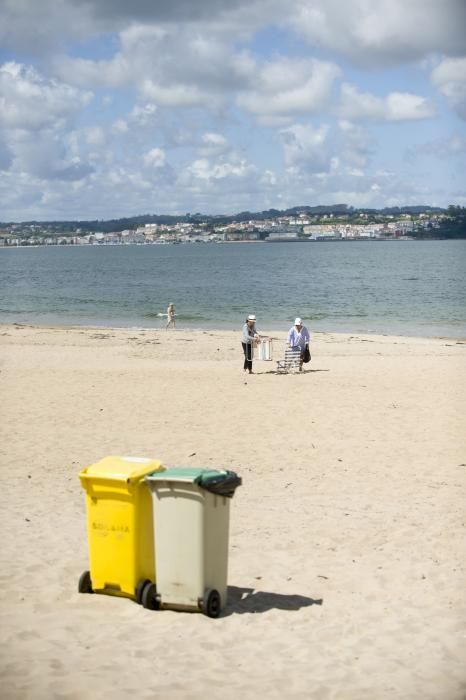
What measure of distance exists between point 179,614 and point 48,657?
1.12m

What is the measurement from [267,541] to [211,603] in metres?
2.05

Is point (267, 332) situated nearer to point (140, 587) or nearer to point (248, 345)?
point (248, 345)

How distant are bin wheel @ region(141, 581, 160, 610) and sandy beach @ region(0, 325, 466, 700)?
0.05 meters

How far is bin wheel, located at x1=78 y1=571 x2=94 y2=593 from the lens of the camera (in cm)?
703

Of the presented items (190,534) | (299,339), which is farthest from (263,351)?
(190,534)

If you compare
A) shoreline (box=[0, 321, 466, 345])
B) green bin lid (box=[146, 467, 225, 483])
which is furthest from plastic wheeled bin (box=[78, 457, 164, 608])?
shoreline (box=[0, 321, 466, 345])

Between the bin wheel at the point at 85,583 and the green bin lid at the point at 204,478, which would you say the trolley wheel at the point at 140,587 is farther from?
the green bin lid at the point at 204,478

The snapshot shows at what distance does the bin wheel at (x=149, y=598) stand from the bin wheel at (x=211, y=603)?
36cm

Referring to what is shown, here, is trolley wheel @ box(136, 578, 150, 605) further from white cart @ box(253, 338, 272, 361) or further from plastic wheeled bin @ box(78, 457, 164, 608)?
white cart @ box(253, 338, 272, 361)

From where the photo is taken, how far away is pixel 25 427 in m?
14.1

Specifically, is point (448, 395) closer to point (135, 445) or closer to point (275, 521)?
point (135, 445)

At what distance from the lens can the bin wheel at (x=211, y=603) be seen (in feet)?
21.5

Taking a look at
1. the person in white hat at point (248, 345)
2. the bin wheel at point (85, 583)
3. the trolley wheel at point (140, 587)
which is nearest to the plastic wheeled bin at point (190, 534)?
the trolley wheel at point (140, 587)

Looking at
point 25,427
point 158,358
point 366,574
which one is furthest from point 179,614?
point 158,358
